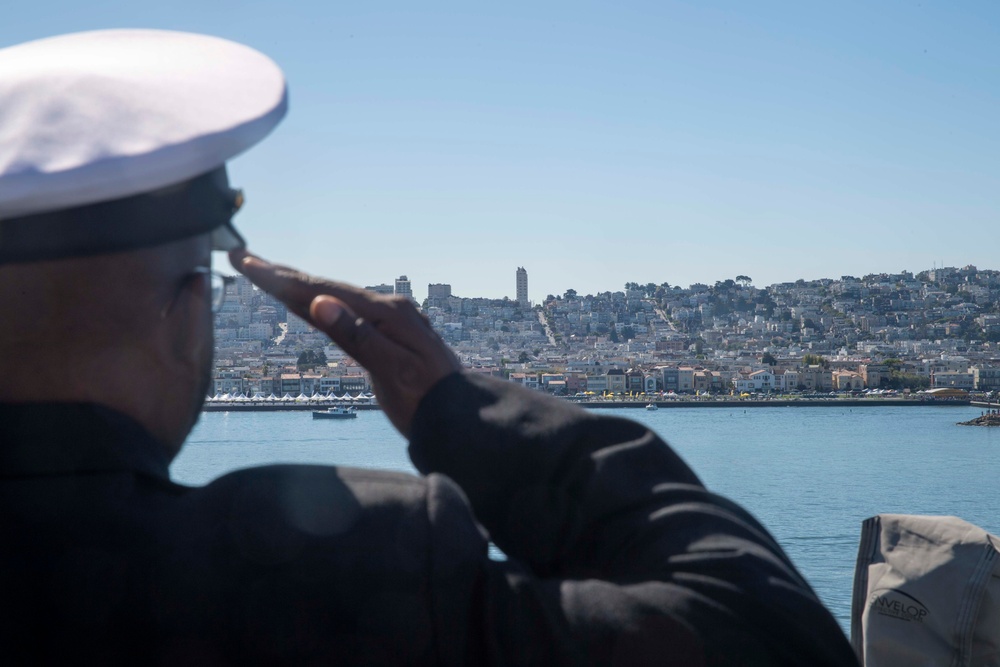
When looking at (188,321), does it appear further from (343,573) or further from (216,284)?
(343,573)

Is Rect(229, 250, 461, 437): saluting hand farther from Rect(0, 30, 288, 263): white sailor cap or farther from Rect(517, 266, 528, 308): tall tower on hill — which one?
Rect(517, 266, 528, 308): tall tower on hill

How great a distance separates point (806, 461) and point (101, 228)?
3067 centimetres

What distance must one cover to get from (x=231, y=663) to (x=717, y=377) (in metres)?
56.1

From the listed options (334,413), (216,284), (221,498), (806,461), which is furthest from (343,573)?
(334,413)

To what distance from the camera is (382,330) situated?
2.12ft

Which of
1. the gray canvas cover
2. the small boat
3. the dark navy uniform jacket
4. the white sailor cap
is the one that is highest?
the white sailor cap

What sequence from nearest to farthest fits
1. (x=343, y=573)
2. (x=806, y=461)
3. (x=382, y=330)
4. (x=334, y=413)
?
(x=343, y=573), (x=382, y=330), (x=806, y=461), (x=334, y=413)

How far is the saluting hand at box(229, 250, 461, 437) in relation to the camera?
64 centimetres

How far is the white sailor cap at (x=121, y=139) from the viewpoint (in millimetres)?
557

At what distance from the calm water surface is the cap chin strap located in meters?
10.5

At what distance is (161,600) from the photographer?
0.54m

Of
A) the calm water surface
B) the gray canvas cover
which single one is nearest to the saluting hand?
the gray canvas cover

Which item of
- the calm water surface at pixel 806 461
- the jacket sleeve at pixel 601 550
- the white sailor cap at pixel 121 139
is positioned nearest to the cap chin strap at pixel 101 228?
the white sailor cap at pixel 121 139

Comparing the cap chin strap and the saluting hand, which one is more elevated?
the cap chin strap
